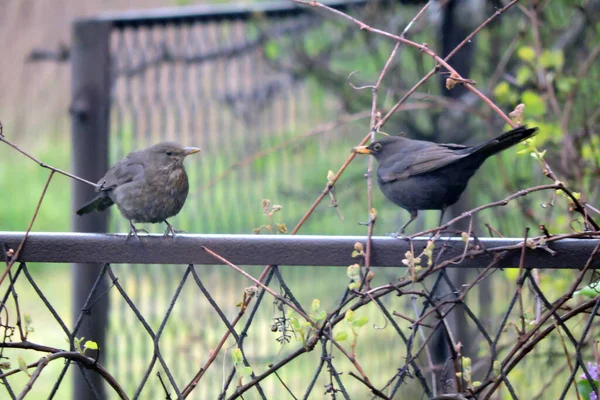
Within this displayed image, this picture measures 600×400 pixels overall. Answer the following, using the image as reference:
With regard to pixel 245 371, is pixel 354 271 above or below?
above

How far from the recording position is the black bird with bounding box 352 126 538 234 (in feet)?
9.17

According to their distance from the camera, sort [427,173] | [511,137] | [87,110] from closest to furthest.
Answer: [511,137]
[427,173]
[87,110]

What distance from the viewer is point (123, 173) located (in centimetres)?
289

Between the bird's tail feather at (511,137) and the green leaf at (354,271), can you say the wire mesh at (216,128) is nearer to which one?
the bird's tail feather at (511,137)

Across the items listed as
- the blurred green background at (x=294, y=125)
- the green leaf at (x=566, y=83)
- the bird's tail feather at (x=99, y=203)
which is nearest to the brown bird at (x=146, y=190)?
the bird's tail feather at (x=99, y=203)

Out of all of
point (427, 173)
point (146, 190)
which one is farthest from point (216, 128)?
point (427, 173)

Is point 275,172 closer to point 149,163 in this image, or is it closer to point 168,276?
point 168,276

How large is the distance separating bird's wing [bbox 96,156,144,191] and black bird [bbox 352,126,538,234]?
87 centimetres

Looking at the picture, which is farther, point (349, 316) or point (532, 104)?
point (532, 104)

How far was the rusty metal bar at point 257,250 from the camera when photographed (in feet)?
5.87

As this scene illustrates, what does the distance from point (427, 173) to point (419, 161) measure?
0.25ft

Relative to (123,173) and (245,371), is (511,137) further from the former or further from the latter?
(123,173)

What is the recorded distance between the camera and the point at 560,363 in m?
4.54

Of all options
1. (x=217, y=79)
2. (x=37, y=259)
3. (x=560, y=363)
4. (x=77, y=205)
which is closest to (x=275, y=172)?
(x=217, y=79)
